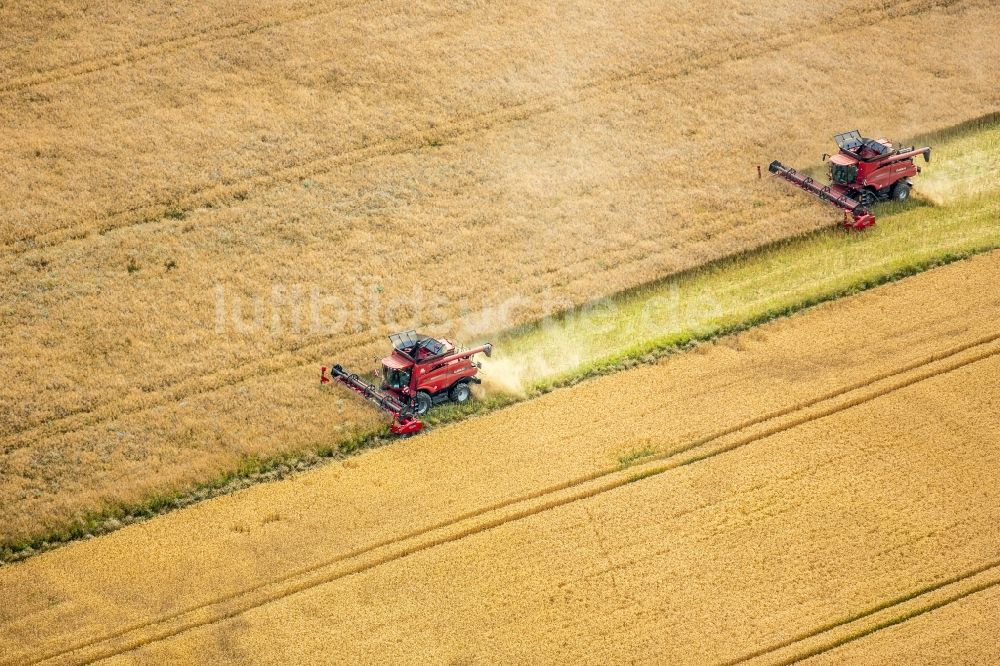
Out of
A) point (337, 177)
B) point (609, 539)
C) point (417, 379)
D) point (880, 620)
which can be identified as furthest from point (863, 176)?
point (880, 620)

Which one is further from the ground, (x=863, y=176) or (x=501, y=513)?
(x=863, y=176)

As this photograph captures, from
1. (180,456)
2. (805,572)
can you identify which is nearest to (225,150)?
(180,456)

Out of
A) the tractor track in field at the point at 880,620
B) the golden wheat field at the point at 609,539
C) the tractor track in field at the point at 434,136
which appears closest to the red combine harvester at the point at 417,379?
the golden wheat field at the point at 609,539

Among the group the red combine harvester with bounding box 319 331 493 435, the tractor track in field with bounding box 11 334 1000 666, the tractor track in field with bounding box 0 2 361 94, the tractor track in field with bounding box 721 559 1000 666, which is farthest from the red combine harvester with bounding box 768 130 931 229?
the tractor track in field with bounding box 0 2 361 94

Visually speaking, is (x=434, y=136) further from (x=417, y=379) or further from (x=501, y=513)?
(x=501, y=513)

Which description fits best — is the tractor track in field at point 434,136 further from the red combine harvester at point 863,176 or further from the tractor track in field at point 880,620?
the tractor track in field at point 880,620
